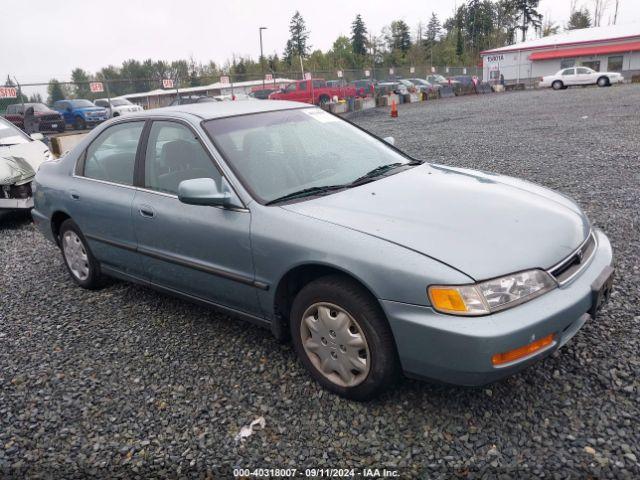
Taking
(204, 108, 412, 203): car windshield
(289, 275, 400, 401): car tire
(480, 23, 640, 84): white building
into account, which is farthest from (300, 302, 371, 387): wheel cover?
(480, 23, 640, 84): white building

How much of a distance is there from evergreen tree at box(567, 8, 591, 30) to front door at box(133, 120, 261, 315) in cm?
10552

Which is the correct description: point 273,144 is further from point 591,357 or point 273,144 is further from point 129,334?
point 591,357

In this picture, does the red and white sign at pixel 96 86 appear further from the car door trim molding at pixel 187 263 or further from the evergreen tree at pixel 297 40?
the evergreen tree at pixel 297 40

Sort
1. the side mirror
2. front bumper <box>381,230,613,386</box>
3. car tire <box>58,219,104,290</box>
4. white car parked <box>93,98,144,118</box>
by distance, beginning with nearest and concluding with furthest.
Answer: front bumper <box>381,230,613,386</box>
the side mirror
car tire <box>58,219,104,290</box>
white car parked <box>93,98,144,118</box>

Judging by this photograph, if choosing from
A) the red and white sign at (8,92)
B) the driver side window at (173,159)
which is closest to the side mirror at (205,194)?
the driver side window at (173,159)

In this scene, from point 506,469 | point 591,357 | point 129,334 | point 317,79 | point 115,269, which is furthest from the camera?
point 317,79

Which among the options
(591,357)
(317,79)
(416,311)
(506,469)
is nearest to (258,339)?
(416,311)

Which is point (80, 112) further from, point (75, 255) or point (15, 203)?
point (75, 255)

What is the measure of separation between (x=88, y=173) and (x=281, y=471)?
304 centimetres

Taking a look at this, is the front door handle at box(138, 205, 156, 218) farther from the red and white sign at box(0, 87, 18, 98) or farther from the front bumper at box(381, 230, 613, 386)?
the red and white sign at box(0, 87, 18, 98)

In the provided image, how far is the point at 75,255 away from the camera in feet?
15.3

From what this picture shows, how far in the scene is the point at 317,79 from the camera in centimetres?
3186

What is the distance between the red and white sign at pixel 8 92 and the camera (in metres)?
17.7

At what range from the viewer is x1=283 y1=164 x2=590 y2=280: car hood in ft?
8.13
